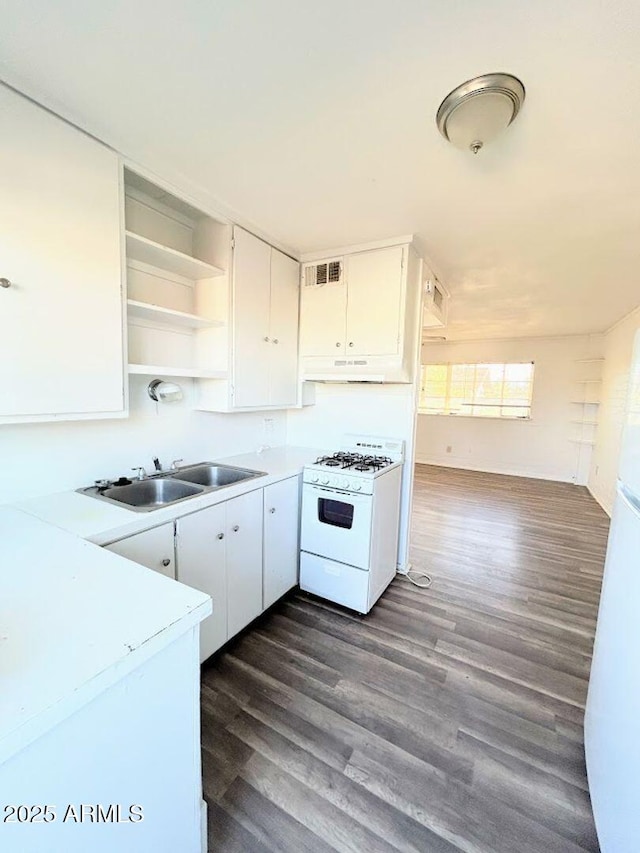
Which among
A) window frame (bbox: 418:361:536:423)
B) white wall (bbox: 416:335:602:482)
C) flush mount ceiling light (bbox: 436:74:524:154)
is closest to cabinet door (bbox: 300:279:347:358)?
flush mount ceiling light (bbox: 436:74:524:154)

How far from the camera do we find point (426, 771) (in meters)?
1.40

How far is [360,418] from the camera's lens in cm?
298

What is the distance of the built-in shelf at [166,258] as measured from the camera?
5.91 feet

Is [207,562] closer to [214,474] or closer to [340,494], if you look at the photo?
[214,474]

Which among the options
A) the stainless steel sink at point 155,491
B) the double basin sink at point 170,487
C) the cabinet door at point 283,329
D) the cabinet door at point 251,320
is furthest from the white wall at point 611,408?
the stainless steel sink at point 155,491

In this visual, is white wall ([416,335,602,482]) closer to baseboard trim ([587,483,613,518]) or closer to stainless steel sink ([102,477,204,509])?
baseboard trim ([587,483,613,518])

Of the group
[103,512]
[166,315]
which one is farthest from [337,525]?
[166,315]

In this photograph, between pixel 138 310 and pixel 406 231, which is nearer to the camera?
pixel 138 310

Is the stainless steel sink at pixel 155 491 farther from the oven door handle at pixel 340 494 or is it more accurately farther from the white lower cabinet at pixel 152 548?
the oven door handle at pixel 340 494

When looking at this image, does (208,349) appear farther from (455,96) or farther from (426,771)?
(426,771)

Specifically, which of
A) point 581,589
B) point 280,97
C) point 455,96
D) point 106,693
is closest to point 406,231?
point 455,96

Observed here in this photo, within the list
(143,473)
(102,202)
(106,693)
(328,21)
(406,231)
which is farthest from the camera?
(406,231)

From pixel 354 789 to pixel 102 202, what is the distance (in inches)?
102

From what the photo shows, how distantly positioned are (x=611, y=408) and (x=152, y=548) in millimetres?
5935
